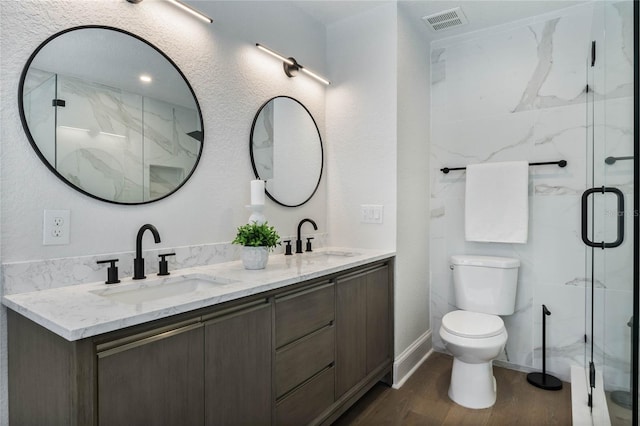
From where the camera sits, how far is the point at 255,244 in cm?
167

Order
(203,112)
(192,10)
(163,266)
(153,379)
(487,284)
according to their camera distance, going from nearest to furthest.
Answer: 1. (153,379)
2. (163,266)
3. (192,10)
4. (203,112)
5. (487,284)

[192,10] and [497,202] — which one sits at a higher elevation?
[192,10]

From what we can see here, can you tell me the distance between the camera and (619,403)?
50.4 inches

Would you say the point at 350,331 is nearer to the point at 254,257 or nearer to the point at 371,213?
the point at 254,257

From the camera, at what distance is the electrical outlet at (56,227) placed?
1256mm

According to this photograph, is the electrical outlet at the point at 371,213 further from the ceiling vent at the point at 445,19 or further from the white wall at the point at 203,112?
the ceiling vent at the point at 445,19

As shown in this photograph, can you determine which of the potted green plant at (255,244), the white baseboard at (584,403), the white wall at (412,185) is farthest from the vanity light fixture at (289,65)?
the white baseboard at (584,403)

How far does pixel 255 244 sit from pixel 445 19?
81.2 inches

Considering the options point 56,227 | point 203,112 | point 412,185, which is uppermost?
point 203,112

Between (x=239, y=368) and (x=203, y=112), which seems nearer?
(x=239, y=368)

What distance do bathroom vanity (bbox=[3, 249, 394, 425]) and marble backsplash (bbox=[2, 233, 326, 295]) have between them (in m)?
0.04

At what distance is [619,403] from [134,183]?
202cm

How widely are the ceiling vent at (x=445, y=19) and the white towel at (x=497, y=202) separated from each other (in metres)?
1.01

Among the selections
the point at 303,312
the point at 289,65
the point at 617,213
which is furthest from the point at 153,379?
the point at 289,65
